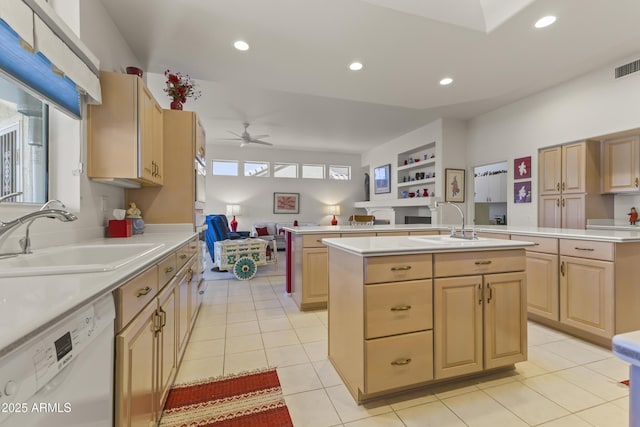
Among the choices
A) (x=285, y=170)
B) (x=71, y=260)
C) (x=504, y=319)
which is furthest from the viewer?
(x=285, y=170)

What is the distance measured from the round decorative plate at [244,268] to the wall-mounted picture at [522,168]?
177 inches

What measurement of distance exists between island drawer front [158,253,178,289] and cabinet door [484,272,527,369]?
1.89m

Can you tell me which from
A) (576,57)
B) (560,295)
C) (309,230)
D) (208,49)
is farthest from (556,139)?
(208,49)

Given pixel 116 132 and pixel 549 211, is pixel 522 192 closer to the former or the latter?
pixel 549 211

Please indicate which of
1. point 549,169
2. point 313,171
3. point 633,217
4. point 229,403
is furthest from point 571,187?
point 313,171

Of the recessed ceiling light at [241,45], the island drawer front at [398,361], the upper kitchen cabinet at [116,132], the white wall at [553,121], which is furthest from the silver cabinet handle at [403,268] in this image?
the white wall at [553,121]

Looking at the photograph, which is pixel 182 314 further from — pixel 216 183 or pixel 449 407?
pixel 216 183

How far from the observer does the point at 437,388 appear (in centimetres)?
171

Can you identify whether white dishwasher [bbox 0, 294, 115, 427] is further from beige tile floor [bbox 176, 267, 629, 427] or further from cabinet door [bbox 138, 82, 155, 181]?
cabinet door [bbox 138, 82, 155, 181]

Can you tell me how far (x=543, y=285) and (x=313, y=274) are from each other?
221cm

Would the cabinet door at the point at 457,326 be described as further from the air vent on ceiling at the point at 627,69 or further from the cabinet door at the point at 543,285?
the air vent on ceiling at the point at 627,69

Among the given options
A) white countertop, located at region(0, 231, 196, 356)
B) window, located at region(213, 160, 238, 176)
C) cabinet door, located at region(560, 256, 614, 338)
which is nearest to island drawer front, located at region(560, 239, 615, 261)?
cabinet door, located at region(560, 256, 614, 338)

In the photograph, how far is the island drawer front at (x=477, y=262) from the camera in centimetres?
167

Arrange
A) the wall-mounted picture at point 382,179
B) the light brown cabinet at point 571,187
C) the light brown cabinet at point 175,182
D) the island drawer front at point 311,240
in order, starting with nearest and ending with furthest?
the light brown cabinet at point 175,182 → the island drawer front at point 311,240 → the light brown cabinet at point 571,187 → the wall-mounted picture at point 382,179
